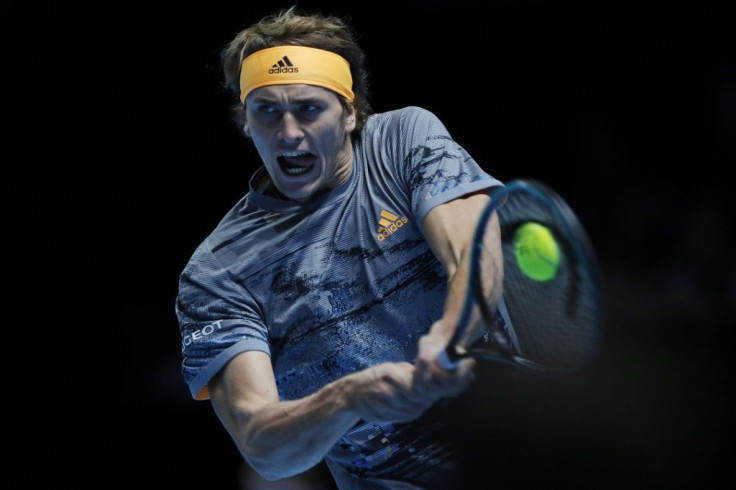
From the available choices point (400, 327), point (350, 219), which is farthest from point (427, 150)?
point (400, 327)

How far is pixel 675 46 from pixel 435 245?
1.99 metres

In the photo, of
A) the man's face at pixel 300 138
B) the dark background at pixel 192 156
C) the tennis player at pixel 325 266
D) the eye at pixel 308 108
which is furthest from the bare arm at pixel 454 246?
the dark background at pixel 192 156

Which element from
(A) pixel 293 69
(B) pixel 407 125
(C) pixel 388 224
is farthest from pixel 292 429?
(A) pixel 293 69

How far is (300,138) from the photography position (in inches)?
100

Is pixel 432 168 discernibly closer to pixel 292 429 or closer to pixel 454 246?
pixel 454 246

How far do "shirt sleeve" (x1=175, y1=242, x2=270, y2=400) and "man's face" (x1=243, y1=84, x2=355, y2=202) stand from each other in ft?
0.92

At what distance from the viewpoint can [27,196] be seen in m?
4.26

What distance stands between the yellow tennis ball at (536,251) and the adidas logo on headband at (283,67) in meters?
0.81

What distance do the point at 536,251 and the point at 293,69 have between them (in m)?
0.88

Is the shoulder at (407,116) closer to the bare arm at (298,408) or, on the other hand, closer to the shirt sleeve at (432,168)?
the shirt sleeve at (432,168)

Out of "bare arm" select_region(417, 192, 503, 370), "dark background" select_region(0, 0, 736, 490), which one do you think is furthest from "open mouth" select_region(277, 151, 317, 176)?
"dark background" select_region(0, 0, 736, 490)

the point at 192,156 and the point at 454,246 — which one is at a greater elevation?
the point at 192,156

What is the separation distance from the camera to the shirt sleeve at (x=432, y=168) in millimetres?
2379

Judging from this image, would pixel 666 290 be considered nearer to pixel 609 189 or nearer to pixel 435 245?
pixel 609 189
